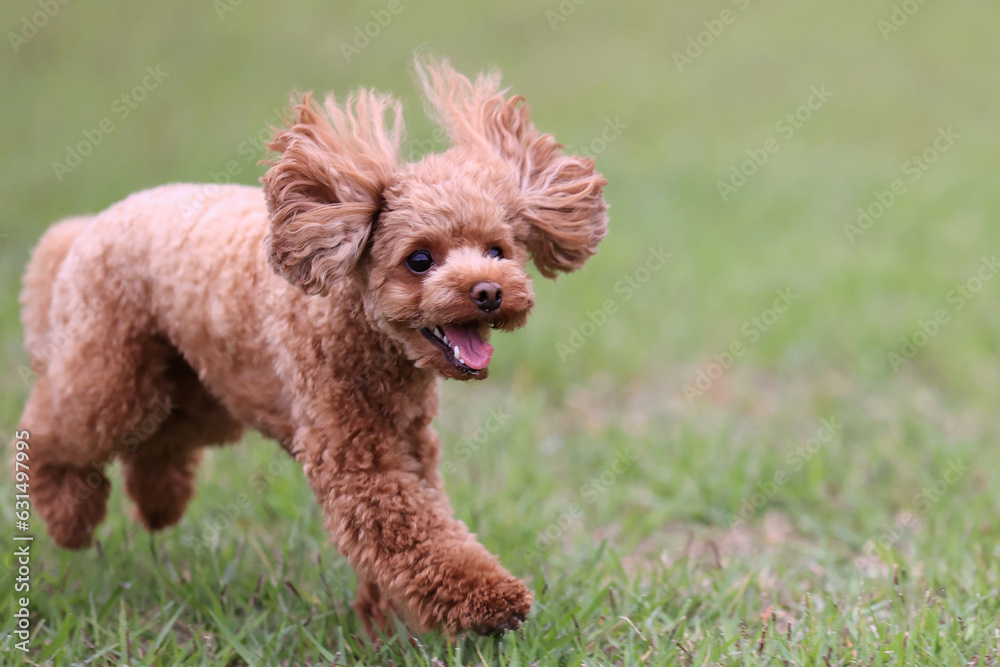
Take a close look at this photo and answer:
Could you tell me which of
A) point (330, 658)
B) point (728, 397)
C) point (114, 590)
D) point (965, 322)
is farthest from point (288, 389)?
point (965, 322)

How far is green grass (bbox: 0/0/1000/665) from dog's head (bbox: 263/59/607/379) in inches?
37.2

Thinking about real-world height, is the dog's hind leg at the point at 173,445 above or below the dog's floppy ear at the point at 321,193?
below

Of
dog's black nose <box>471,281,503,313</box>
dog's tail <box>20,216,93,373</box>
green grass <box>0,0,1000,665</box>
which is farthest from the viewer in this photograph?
dog's tail <box>20,216,93,373</box>

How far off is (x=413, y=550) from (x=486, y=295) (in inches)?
27.8

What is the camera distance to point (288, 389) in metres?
2.83

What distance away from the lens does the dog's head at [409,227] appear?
248 cm

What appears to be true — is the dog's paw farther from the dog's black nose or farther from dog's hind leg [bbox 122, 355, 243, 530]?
dog's hind leg [bbox 122, 355, 243, 530]

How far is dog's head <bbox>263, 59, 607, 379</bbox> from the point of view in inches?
97.8

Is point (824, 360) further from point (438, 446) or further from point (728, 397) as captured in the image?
point (438, 446)

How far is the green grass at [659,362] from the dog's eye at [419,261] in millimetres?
1045

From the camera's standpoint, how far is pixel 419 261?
8.38ft

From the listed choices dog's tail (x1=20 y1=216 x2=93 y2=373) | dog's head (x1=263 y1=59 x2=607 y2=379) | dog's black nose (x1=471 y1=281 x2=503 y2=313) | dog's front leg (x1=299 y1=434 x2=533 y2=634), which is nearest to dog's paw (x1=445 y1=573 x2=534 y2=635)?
dog's front leg (x1=299 y1=434 x2=533 y2=634)

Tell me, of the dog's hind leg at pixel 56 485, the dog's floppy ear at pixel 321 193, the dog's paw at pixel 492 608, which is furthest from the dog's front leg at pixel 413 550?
the dog's hind leg at pixel 56 485

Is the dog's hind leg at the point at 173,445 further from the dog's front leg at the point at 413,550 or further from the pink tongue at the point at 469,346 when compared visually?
the pink tongue at the point at 469,346
